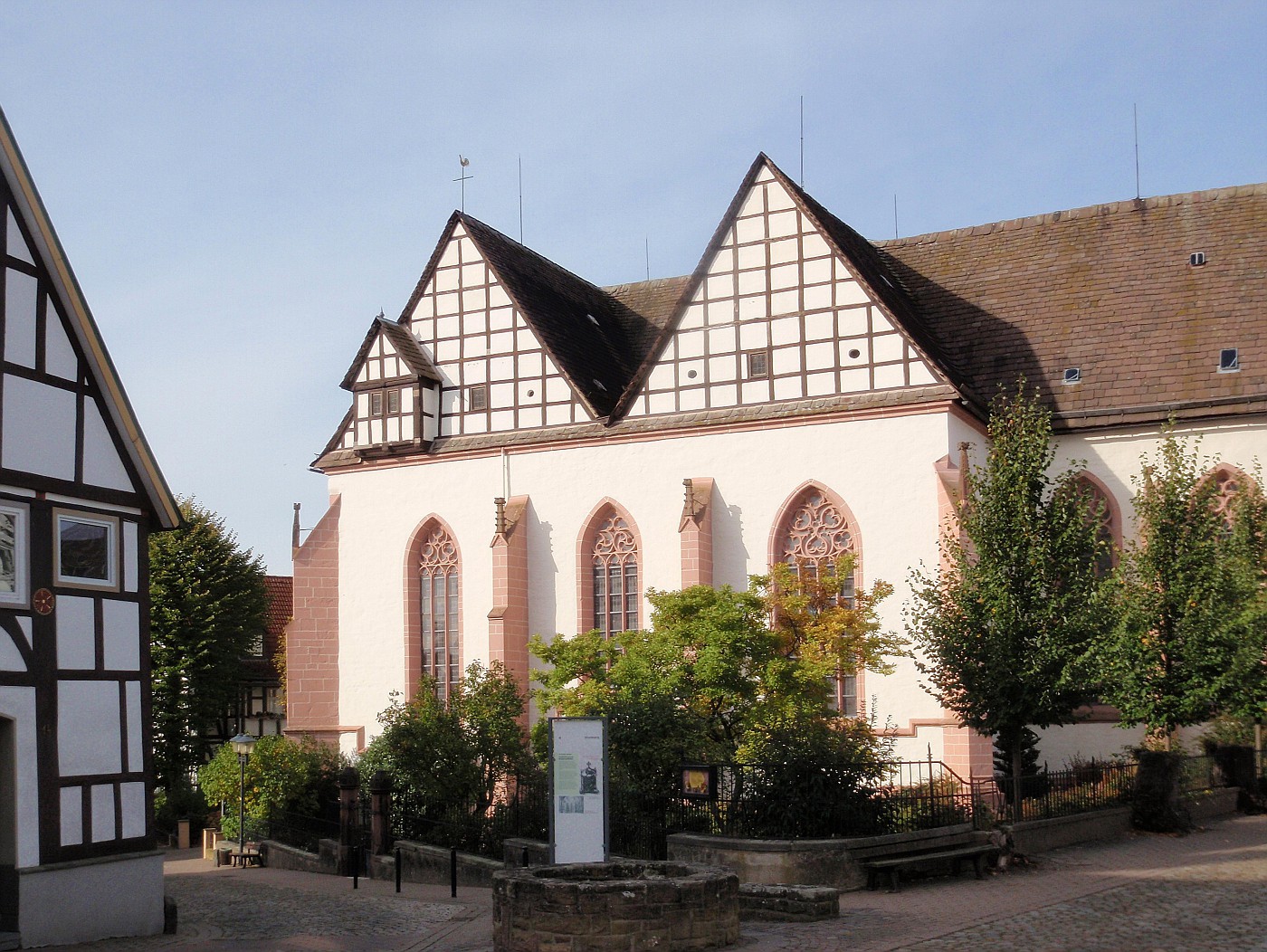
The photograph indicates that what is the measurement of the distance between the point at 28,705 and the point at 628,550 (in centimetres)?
1616

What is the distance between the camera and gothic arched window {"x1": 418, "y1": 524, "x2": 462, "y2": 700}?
30734 mm

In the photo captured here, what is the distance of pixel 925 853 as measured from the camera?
17078mm

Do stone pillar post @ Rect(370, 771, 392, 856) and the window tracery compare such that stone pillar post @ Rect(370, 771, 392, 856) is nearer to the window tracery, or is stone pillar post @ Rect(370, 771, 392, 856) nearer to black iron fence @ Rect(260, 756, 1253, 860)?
black iron fence @ Rect(260, 756, 1253, 860)

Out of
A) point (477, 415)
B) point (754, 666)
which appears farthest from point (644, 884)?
point (477, 415)

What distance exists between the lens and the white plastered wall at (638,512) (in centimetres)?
2658

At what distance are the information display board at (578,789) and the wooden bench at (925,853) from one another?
3.23m

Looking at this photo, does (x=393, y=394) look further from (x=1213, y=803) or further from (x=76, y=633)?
(x=1213, y=803)

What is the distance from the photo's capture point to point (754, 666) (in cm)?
2242

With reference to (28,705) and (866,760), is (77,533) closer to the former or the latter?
(28,705)

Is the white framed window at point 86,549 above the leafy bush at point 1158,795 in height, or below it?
above

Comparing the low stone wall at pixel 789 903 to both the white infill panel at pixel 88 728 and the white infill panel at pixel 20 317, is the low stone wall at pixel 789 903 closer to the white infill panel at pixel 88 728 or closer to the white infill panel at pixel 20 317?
the white infill panel at pixel 88 728

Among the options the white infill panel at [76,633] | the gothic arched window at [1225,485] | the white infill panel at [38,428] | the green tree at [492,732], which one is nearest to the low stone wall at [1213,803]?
the gothic arched window at [1225,485]

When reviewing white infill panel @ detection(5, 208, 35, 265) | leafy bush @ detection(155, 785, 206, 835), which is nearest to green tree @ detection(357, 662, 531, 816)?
white infill panel @ detection(5, 208, 35, 265)

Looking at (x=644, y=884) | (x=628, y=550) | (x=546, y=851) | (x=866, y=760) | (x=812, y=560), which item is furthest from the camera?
(x=628, y=550)
